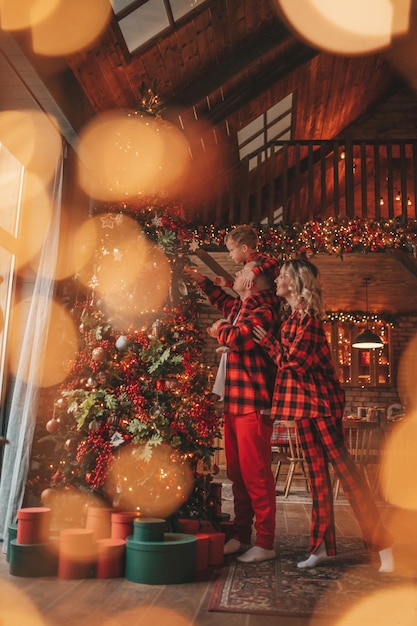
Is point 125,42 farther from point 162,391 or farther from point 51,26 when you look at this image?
point 162,391

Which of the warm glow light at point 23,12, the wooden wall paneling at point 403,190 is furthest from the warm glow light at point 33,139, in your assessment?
the wooden wall paneling at point 403,190

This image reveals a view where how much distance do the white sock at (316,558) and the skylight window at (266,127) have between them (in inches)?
212

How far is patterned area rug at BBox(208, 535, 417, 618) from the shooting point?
2.21 metres

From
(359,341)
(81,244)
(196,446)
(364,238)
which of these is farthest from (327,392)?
(359,341)

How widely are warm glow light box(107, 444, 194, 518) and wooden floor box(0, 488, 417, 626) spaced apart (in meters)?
0.42

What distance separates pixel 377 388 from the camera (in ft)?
33.1

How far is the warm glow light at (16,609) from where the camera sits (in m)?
1.98

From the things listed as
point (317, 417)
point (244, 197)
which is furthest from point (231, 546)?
point (244, 197)

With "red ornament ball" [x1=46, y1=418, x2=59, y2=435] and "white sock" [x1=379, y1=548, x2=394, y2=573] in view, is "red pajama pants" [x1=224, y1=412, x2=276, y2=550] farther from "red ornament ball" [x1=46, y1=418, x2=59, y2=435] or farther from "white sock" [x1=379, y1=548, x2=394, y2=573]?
"red ornament ball" [x1=46, y1=418, x2=59, y2=435]

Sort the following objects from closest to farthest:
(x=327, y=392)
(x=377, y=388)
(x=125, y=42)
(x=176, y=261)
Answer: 1. (x=327, y=392)
2. (x=176, y=261)
3. (x=125, y=42)
4. (x=377, y=388)

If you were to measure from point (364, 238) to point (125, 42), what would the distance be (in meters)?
3.22

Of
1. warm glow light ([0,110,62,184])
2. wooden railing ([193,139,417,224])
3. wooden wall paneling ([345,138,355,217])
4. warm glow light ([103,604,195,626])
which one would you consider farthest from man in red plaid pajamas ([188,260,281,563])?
wooden wall paneling ([345,138,355,217])

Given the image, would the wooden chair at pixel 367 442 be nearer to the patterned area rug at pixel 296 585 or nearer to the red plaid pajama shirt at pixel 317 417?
the patterned area rug at pixel 296 585

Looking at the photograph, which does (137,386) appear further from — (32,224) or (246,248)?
(32,224)
